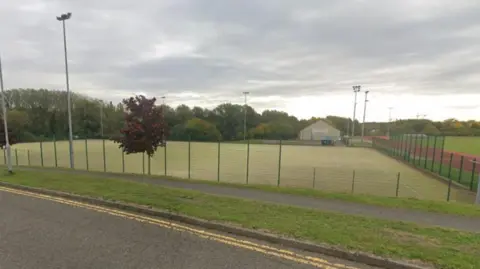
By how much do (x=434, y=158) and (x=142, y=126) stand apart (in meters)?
28.9

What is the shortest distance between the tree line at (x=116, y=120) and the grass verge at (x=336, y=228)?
6537 centimetres

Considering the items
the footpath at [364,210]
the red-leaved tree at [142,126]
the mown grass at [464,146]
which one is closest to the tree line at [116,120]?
the mown grass at [464,146]

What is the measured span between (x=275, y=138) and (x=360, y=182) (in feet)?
210

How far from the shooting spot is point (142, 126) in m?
14.9

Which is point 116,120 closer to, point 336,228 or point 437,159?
point 437,159

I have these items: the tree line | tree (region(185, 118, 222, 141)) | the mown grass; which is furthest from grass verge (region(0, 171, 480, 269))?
tree (region(185, 118, 222, 141))

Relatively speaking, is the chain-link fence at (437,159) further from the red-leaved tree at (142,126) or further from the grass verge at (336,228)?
the red-leaved tree at (142,126)

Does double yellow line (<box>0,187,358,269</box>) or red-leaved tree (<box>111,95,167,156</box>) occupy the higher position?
red-leaved tree (<box>111,95,167,156</box>)

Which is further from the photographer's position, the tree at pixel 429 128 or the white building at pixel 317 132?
the tree at pixel 429 128

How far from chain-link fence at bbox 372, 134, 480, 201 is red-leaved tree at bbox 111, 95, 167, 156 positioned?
50.8ft

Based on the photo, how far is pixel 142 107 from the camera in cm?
1502

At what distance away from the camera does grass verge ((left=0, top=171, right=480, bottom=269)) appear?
4.70 m

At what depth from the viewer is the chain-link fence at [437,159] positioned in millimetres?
19609

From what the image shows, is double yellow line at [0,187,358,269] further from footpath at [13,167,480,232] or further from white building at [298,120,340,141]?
white building at [298,120,340,141]
